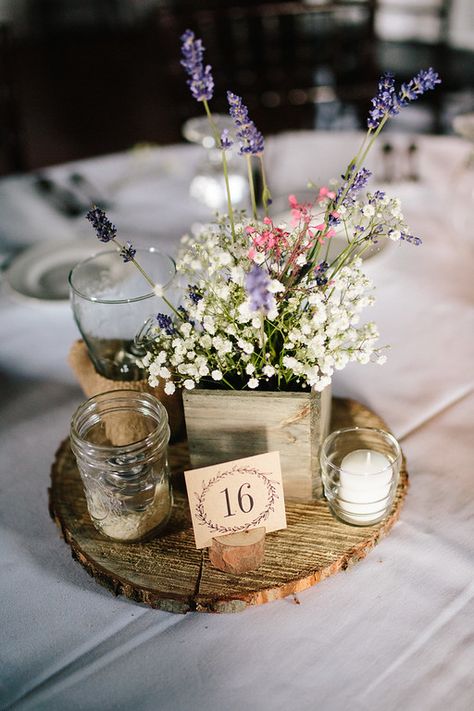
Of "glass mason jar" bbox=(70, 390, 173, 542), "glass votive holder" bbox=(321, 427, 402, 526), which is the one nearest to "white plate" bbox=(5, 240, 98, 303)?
"glass mason jar" bbox=(70, 390, 173, 542)

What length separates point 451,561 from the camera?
0.94 meters

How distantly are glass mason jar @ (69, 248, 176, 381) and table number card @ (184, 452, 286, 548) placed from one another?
0.27m

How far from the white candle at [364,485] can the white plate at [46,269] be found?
31.6 inches

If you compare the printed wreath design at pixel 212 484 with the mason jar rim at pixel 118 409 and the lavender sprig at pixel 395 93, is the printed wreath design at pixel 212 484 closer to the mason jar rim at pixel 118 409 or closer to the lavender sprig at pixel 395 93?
the mason jar rim at pixel 118 409

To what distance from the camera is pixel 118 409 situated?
99cm

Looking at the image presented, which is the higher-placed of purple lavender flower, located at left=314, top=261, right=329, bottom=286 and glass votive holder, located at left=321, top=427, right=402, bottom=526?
purple lavender flower, located at left=314, top=261, right=329, bottom=286

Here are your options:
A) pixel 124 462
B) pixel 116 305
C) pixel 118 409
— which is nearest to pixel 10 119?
pixel 116 305

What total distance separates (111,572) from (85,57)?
6.94 metres

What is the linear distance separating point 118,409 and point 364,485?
0.36 m

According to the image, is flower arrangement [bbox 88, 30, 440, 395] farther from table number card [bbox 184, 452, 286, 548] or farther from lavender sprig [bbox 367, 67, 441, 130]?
table number card [bbox 184, 452, 286, 548]

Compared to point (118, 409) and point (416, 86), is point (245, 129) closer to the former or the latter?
point (416, 86)

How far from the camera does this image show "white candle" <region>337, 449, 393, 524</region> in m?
0.92

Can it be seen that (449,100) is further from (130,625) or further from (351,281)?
(130,625)

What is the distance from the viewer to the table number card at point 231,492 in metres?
0.91
